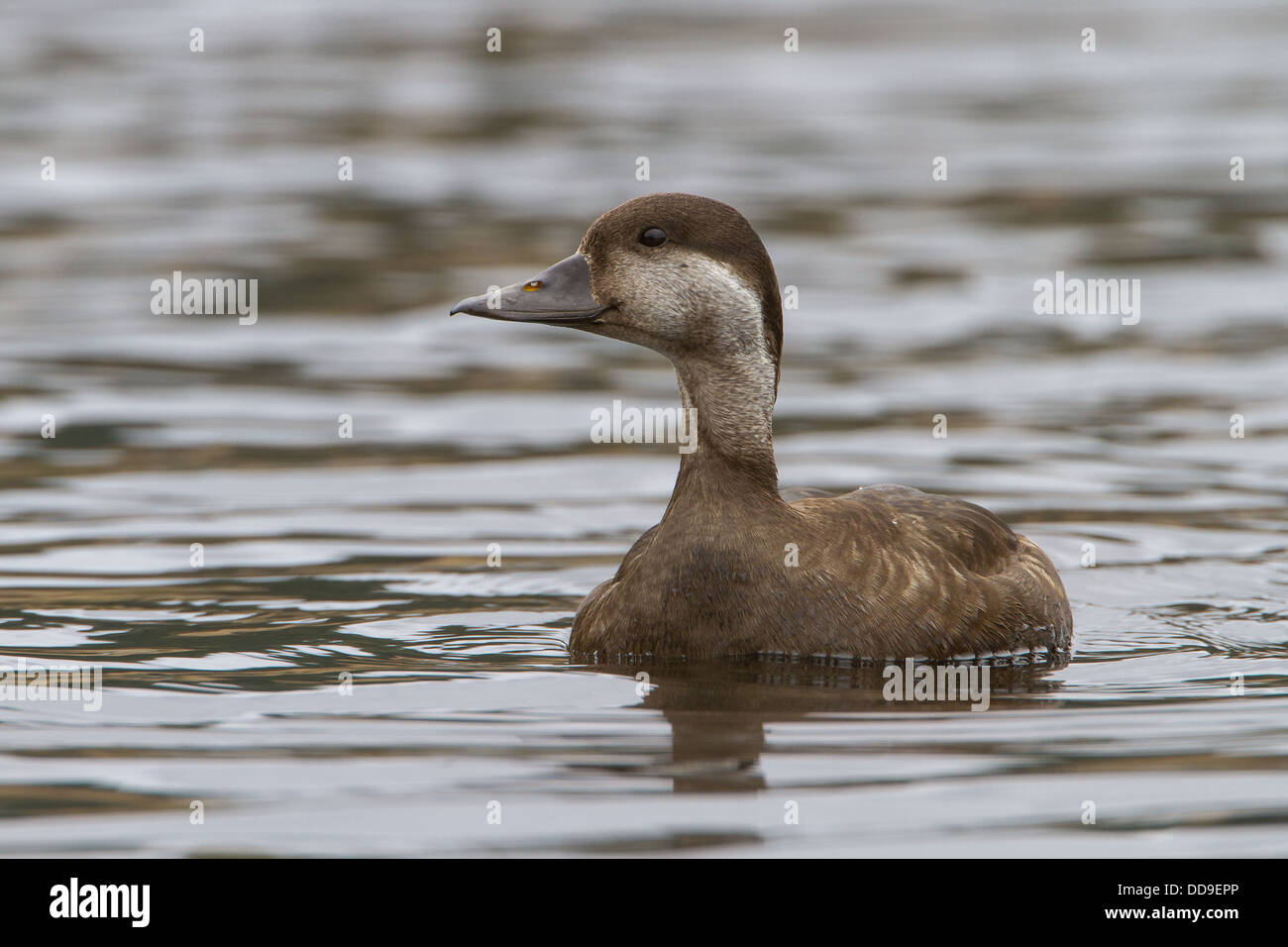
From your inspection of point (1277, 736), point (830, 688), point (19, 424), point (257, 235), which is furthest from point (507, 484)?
point (257, 235)

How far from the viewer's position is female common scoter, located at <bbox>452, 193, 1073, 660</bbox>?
9.00 metres

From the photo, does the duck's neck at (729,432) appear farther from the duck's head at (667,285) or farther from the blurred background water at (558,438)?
the blurred background water at (558,438)

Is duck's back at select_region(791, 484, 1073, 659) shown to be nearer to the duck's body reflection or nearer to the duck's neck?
the duck's body reflection

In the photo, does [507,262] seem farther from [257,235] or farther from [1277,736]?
[1277,736]

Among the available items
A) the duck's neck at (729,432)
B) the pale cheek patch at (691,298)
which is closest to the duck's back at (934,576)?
the duck's neck at (729,432)

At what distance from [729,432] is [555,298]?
93cm

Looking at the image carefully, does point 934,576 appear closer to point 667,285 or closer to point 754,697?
point 754,697

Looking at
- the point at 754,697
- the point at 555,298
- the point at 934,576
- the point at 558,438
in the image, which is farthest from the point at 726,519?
the point at 558,438

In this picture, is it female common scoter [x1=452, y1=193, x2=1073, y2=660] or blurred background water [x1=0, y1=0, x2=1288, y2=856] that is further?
female common scoter [x1=452, y1=193, x2=1073, y2=660]

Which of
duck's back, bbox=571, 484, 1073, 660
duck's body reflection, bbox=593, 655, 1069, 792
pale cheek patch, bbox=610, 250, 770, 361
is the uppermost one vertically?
pale cheek patch, bbox=610, 250, 770, 361

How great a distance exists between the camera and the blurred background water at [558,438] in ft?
24.6

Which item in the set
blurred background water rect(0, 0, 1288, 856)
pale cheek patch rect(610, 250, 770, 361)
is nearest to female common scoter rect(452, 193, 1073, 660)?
pale cheek patch rect(610, 250, 770, 361)

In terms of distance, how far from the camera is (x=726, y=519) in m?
9.11

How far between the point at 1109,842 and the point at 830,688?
6.71 ft
